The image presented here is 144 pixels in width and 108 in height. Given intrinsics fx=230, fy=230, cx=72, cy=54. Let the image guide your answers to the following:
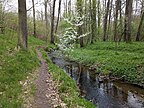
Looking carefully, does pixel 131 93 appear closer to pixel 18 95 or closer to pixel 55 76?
pixel 55 76

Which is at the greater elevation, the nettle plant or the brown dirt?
the nettle plant

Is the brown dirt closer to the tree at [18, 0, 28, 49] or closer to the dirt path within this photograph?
the dirt path

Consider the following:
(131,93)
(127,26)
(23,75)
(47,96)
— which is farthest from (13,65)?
(127,26)

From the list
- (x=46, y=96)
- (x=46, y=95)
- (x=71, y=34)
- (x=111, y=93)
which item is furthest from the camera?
(x=111, y=93)

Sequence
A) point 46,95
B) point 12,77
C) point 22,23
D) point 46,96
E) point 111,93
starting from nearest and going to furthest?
point 46,96, point 46,95, point 12,77, point 111,93, point 22,23

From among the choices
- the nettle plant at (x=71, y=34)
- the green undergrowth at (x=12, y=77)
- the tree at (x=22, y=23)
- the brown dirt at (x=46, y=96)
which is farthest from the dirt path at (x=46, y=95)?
the tree at (x=22, y=23)

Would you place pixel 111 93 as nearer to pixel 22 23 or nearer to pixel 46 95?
pixel 46 95

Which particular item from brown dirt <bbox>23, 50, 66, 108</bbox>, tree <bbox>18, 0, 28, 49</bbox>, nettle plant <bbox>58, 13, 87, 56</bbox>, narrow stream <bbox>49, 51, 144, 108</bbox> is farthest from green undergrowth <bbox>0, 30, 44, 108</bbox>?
narrow stream <bbox>49, 51, 144, 108</bbox>

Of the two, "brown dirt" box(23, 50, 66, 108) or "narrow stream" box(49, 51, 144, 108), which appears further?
"narrow stream" box(49, 51, 144, 108)

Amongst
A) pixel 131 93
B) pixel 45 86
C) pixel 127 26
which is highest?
pixel 127 26

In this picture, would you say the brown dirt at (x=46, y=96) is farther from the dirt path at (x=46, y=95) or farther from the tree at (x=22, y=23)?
the tree at (x=22, y=23)

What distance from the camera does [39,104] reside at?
742cm

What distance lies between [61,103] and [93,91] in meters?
4.26

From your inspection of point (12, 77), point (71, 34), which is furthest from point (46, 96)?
point (71, 34)
